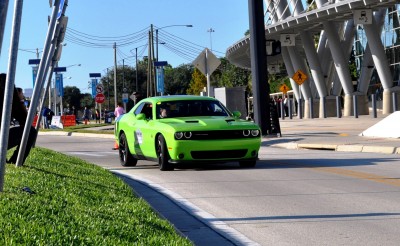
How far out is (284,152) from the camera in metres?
23.8

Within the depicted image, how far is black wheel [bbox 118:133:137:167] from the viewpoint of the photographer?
19.3 metres

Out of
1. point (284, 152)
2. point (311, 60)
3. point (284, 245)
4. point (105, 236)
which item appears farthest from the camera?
point (311, 60)

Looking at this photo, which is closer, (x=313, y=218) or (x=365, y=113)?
(x=313, y=218)

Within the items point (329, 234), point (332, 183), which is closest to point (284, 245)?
point (329, 234)

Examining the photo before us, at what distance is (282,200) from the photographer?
462 inches

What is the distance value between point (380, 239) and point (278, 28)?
45.3 m

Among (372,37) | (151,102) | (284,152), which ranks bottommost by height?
(284,152)

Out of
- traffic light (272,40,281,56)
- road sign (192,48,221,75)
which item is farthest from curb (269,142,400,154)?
road sign (192,48,221,75)

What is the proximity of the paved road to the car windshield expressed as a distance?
1.12 meters

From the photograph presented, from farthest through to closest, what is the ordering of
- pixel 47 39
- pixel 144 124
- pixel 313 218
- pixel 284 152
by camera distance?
pixel 284 152 < pixel 144 124 < pixel 47 39 < pixel 313 218

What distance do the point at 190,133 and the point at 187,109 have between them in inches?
65.5

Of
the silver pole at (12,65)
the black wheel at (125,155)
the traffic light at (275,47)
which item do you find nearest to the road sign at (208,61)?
the traffic light at (275,47)

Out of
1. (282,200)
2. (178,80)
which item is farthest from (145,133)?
(178,80)

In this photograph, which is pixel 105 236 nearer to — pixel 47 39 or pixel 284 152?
pixel 47 39
